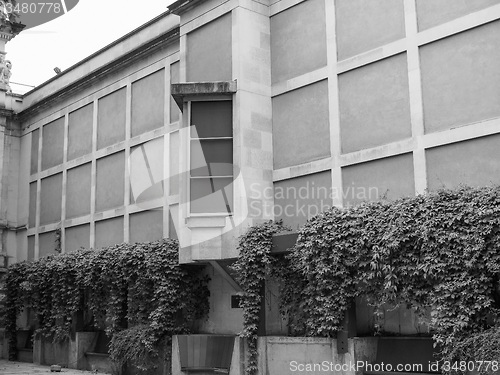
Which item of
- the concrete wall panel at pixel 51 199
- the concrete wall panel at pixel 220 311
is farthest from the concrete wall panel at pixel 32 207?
the concrete wall panel at pixel 220 311

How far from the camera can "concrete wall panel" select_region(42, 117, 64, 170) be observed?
27047 mm

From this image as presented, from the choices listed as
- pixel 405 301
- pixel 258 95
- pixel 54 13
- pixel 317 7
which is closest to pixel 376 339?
pixel 405 301

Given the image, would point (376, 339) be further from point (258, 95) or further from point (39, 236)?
point (39, 236)

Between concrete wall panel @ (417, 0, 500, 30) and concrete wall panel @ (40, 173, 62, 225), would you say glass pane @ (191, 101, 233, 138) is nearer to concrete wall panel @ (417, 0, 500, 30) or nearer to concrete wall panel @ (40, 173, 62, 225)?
concrete wall panel @ (417, 0, 500, 30)

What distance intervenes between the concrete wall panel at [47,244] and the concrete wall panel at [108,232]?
335cm

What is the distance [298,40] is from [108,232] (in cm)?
1050

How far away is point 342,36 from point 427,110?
3.44 metres

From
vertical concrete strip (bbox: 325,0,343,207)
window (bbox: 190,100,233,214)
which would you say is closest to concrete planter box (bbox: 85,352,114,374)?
window (bbox: 190,100,233,214)

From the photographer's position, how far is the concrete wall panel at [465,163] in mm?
13203

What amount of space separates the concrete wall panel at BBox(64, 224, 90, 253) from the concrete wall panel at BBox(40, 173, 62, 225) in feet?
3.92

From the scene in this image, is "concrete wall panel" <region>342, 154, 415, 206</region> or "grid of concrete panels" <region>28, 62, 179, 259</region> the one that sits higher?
"grid of concrete panels" <region>28, 62, 179, 259</region>

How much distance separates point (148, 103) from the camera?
73.6 feet

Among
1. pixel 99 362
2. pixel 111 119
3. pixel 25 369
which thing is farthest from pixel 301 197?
pixel 25 369

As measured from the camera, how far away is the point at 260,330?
1630 centimetres
